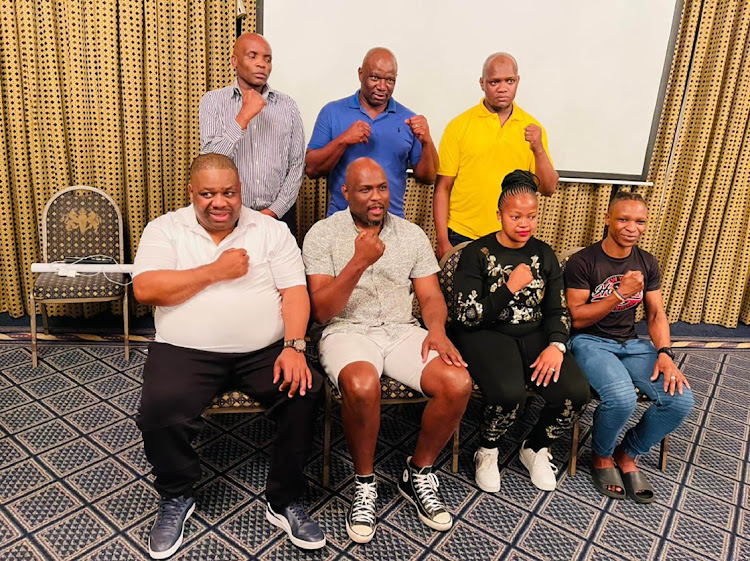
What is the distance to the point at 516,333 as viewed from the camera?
2199 millimetres

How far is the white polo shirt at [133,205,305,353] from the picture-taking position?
1809mm

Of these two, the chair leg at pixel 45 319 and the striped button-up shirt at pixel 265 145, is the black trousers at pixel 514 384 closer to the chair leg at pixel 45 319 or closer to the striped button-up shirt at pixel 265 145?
the striped button-up shirt at pixel 265 145

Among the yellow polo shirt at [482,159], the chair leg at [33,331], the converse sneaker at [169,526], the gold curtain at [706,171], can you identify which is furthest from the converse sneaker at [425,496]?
A: the gold curtain at [706,171]

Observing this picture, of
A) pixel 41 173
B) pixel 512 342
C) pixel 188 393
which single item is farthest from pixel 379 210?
pixel 41 173

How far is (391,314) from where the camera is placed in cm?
213

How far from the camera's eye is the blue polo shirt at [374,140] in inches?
98.0

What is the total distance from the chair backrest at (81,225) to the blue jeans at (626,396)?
99.9 inches

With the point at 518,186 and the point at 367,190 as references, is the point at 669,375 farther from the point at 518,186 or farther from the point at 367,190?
the point at 367,190

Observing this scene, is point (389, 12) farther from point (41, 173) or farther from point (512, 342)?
point (41, 173)

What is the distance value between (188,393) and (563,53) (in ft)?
9.30

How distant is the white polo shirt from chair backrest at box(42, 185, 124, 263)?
145 centimetres

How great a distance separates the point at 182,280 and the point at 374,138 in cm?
115

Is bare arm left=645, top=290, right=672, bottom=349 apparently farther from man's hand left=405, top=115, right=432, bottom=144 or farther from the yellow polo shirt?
man's hand left=405, top=115, right=432, bottom=144

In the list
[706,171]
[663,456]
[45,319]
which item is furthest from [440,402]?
[706,171]
